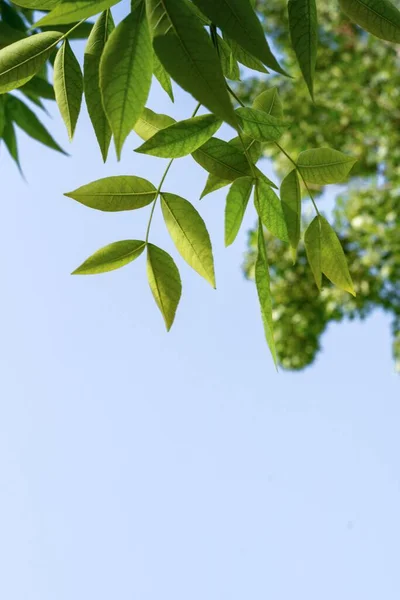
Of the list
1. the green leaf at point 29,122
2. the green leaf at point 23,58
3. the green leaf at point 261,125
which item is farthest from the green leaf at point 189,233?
the green leaf at point 29,122

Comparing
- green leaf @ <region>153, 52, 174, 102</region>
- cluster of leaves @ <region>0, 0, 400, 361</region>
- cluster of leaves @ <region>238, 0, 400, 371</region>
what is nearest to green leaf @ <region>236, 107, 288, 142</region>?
cluster of leaves @ <region>0, 0, 400, 361</region>

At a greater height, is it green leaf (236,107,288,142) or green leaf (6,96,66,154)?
green leaf (6,96,66,154)

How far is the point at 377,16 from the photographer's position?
2.17 feet

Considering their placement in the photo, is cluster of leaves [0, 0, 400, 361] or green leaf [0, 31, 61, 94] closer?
cluster of leaves [0, 0, 400, 361]

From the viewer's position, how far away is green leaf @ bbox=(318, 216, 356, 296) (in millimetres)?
857

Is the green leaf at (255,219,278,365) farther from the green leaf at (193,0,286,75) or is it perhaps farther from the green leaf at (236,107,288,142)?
the green leaf at (193,0,286,75)

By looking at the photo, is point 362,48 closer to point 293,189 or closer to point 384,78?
point 384,78

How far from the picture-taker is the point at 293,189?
0.87m

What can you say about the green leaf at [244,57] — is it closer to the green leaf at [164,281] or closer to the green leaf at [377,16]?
the green leaf at [377,16]

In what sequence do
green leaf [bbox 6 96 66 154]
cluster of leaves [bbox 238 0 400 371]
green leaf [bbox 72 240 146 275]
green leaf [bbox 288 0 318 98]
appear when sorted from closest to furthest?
green leaf [bbox 288 0 318 98], green leaf [bbox 72 240 146 275], green leaf [bbox 6 96 66 154], cluster of leaves [bbox 238 0 400 371]

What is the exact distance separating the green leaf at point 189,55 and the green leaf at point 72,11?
0.05m

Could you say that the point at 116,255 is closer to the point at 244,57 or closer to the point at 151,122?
the point at 151,122

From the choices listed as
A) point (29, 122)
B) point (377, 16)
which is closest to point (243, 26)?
point (377, 16)

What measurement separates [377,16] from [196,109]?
0.83ft
